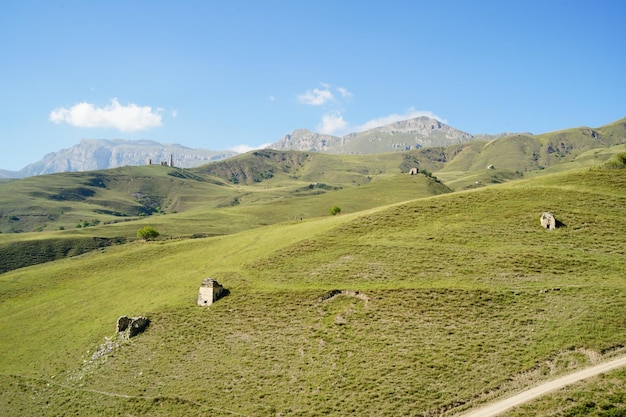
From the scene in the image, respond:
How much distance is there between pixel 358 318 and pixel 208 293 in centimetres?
2213

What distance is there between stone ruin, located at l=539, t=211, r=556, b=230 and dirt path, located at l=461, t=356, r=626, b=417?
31920 mm

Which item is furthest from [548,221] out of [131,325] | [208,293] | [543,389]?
[131,325]

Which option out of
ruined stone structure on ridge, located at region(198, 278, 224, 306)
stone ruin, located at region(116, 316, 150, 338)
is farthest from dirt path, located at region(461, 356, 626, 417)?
stone ruin, located at region(116, 316, 150, 338)

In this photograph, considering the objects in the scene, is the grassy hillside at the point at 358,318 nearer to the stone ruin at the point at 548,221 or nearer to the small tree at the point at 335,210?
the stone ruin at the point at 548,221

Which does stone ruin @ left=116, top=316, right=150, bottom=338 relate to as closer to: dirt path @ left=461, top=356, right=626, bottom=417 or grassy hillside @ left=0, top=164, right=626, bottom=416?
grassy hillside @ left=0, top=164, right=626, bottom=416

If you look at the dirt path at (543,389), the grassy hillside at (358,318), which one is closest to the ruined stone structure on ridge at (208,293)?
the grassy hillside at (358,318)

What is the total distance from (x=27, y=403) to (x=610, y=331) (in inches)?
2385

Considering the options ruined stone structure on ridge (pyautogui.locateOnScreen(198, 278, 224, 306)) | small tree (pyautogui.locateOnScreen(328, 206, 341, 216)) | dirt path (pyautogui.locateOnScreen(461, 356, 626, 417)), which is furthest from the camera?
small tree (pyautogui.locateOnScreen(328, 206, 341, 216))

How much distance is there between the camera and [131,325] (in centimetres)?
5459

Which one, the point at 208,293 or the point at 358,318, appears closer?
the point at 358,318

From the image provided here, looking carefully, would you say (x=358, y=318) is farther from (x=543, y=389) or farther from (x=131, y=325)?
(x=131, y=325)

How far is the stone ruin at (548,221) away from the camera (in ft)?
209

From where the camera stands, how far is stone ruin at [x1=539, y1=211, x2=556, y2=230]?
63.7 metres

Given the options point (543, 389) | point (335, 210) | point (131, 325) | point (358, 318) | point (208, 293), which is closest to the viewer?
point (543, 389)
